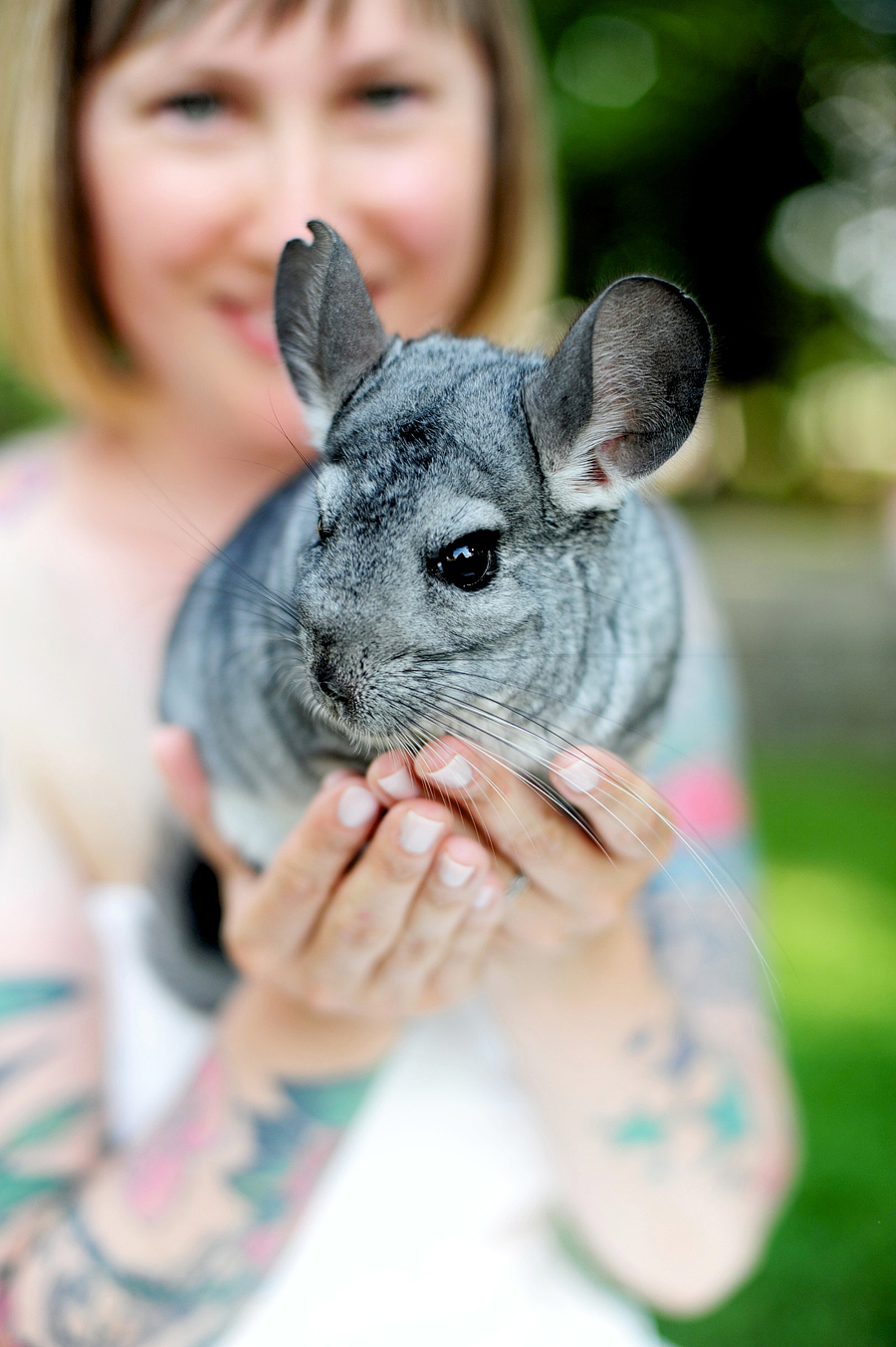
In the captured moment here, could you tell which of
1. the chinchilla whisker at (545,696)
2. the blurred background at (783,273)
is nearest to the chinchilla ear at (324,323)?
the chinchilla whisker at (545,696)

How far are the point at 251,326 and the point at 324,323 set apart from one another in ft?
1.96

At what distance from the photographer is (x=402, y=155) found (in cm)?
159

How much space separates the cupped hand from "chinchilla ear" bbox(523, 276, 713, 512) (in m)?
0.27

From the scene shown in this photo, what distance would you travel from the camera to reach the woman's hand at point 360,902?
1.09 m

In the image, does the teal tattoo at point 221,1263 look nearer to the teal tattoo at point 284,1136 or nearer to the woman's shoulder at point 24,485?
the teal tattoo at point 284,1136

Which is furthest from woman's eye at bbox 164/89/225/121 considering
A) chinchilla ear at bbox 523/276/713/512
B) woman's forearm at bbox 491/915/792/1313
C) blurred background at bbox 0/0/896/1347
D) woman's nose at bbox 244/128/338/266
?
→ blurred background at bbox 0/0/896/1347

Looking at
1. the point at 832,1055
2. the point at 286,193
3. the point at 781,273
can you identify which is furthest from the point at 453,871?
the point at 781,273

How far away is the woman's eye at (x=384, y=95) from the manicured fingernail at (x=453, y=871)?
3.74 ft

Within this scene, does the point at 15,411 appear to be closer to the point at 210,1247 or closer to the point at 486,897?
the point at 210,1247

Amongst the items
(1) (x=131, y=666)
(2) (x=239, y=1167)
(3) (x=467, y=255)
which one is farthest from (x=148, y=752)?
(3) (x=467, y=255)

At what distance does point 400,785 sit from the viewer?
1.08 metres

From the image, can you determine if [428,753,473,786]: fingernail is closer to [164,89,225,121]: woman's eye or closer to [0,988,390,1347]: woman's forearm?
[0,988,390,1347]: woman's forearm

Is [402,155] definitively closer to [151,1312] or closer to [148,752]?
[148,752]

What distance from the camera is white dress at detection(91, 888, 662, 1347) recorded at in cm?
155
